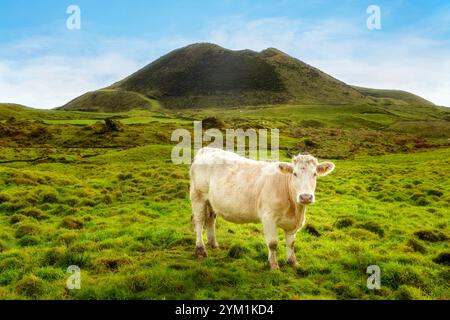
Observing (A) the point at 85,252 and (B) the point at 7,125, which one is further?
(B) the point at 7,125

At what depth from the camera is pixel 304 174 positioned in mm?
10000

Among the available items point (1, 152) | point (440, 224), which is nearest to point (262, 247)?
point (440, 224)

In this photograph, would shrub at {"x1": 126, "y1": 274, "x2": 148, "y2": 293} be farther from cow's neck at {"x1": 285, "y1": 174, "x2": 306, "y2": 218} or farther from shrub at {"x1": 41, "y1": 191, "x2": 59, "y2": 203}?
shrub at {"x1": 41, "y1": 191, "x2": 59, "y2": 203}

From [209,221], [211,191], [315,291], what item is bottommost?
[315,291]

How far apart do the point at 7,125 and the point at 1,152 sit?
2358 cm

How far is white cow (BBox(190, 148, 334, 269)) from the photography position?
33.5ft

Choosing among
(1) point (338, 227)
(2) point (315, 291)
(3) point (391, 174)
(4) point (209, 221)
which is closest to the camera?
(2) point (315, 291)

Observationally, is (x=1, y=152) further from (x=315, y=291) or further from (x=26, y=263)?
(x=315, y=291)

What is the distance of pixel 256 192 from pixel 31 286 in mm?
5915

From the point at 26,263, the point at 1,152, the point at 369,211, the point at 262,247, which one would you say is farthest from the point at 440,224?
the point at 1,152

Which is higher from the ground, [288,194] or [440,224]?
[288,194]

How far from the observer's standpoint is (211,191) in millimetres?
12039

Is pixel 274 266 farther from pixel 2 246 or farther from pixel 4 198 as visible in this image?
pixel 4 198

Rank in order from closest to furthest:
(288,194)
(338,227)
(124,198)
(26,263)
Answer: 1. (288,194)
2. (26,263)
3. (338,227)
4. (124,198)
